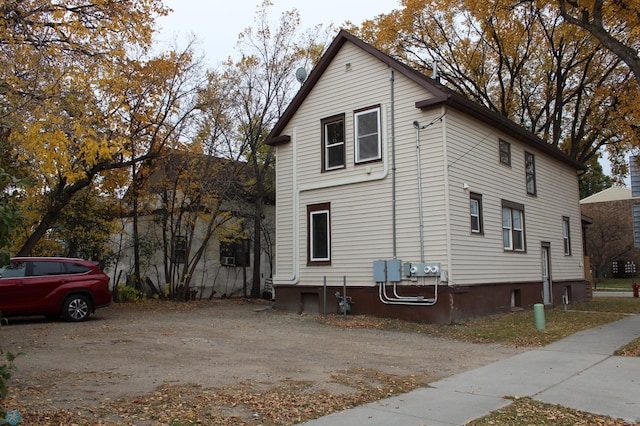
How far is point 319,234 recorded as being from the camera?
17625 mm

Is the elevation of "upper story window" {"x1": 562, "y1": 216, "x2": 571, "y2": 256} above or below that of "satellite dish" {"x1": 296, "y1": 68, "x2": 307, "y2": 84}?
below

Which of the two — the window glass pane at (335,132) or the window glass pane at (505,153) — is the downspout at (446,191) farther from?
the window glass pane at (505,153)

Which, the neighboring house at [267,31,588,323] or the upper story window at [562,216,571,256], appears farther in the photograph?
the upper story window at [562,216,571,256]

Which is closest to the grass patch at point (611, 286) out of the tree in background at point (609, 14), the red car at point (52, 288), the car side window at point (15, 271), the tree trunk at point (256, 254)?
the tree trunk at point (256, 254)

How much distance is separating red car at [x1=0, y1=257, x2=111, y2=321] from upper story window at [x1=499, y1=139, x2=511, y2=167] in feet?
42.6

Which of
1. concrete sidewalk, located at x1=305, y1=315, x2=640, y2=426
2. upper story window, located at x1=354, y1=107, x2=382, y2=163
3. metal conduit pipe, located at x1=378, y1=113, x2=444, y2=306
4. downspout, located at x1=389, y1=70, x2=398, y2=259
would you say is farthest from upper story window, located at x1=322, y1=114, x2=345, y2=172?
concrete sidewalk, located at x1=305, y1=315, x2=640, y2=426

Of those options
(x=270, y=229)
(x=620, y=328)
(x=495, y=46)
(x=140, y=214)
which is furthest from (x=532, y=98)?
(x=140, y=214)

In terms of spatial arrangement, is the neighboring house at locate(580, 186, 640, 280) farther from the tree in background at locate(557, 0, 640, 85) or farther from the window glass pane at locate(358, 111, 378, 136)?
the window glass pane at locate(358, 111, 378, 136)

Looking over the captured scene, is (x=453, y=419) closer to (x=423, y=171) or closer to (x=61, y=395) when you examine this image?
(x=61, y=395)

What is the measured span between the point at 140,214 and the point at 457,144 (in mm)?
12844

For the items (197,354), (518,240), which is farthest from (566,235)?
(197,354)

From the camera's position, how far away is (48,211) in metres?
17.4

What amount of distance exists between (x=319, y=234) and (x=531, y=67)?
16.9 metres

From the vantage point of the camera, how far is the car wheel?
14.3 meters
